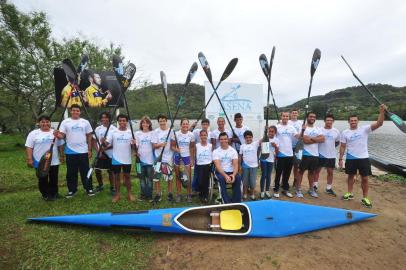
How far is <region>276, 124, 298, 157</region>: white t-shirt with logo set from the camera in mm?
4828

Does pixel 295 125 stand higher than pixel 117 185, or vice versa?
pixel 295 125

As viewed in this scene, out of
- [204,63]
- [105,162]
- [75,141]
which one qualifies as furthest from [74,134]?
[204,63]

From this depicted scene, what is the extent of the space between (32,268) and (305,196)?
4.92 meters

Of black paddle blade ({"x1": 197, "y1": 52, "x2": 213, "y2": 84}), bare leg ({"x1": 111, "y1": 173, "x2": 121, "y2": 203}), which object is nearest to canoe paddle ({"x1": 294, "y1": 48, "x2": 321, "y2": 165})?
black paddle blade ({"x1": 197, "y1": 52, "x2": 213, "y2": 84})

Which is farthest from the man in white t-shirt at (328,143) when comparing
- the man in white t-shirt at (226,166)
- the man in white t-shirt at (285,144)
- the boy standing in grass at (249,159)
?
the man in white t-shirt at (226,166)

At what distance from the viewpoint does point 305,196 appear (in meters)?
5.25

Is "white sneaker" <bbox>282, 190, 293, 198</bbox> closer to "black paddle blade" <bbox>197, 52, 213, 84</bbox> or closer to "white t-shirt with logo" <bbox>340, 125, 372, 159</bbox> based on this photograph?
"white t-shirt with logo" <bbox>340, 125, 372, 159</bbox>

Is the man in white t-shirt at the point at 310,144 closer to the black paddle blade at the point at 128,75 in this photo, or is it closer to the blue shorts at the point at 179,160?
the blue shorts at the point at 179,160

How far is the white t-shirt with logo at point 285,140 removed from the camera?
4.83m

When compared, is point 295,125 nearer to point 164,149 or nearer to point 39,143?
point 164,149

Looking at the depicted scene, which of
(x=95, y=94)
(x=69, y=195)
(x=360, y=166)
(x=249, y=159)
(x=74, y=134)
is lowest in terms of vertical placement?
(x=69, y=195)

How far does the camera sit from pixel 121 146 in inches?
172

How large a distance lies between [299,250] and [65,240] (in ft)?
10.4

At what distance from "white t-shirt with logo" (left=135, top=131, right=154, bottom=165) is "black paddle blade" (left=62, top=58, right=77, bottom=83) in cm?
220
